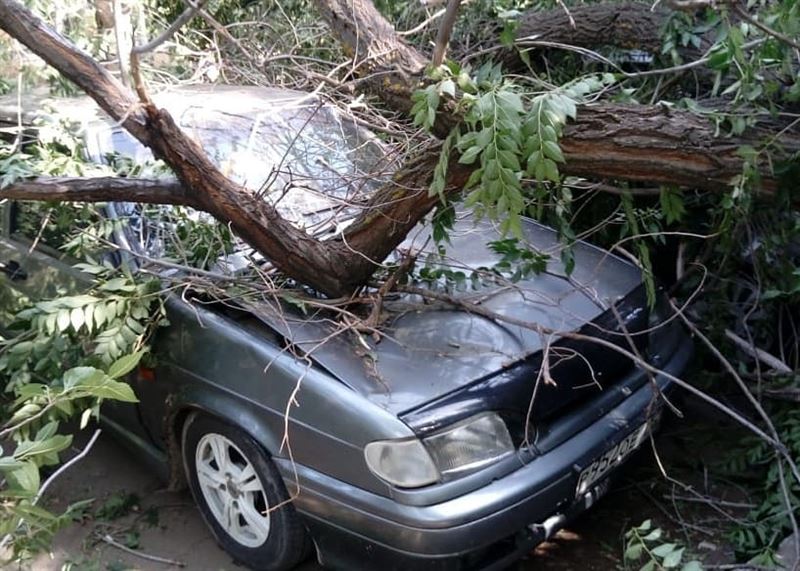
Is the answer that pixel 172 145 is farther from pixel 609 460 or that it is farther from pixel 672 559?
pixel 672 559

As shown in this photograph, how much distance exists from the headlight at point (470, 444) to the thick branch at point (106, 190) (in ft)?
4.31

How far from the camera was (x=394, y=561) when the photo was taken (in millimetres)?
2783

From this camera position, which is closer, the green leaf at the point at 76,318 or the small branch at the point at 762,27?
the small branch at the point at 762,27

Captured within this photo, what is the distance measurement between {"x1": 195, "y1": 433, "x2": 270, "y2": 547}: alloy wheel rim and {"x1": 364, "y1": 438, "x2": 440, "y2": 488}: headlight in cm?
60

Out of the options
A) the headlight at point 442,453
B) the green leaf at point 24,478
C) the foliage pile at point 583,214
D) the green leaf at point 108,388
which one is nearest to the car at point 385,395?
the headlight at point 442,453

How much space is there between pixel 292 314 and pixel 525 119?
1.11m

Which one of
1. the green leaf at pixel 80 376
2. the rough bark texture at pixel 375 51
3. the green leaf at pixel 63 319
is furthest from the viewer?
the rough bark texture at pixel 375 51

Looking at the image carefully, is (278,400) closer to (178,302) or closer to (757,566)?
(178,302)

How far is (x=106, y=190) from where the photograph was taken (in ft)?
10.8

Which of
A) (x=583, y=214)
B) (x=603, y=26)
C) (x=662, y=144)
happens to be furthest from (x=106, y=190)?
(x=603, y=26)

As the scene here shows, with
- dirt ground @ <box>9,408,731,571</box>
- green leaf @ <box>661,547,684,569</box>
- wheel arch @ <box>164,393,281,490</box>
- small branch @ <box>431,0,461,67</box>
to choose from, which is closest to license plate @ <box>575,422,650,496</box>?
dirt ground @ <box>9,408,731,571</box>

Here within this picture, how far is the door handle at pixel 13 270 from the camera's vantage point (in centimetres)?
395

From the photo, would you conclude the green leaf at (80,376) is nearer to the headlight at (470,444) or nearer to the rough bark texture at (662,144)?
the headlight at (470,444)

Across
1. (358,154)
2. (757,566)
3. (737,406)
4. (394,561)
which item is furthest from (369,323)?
(737,406)
